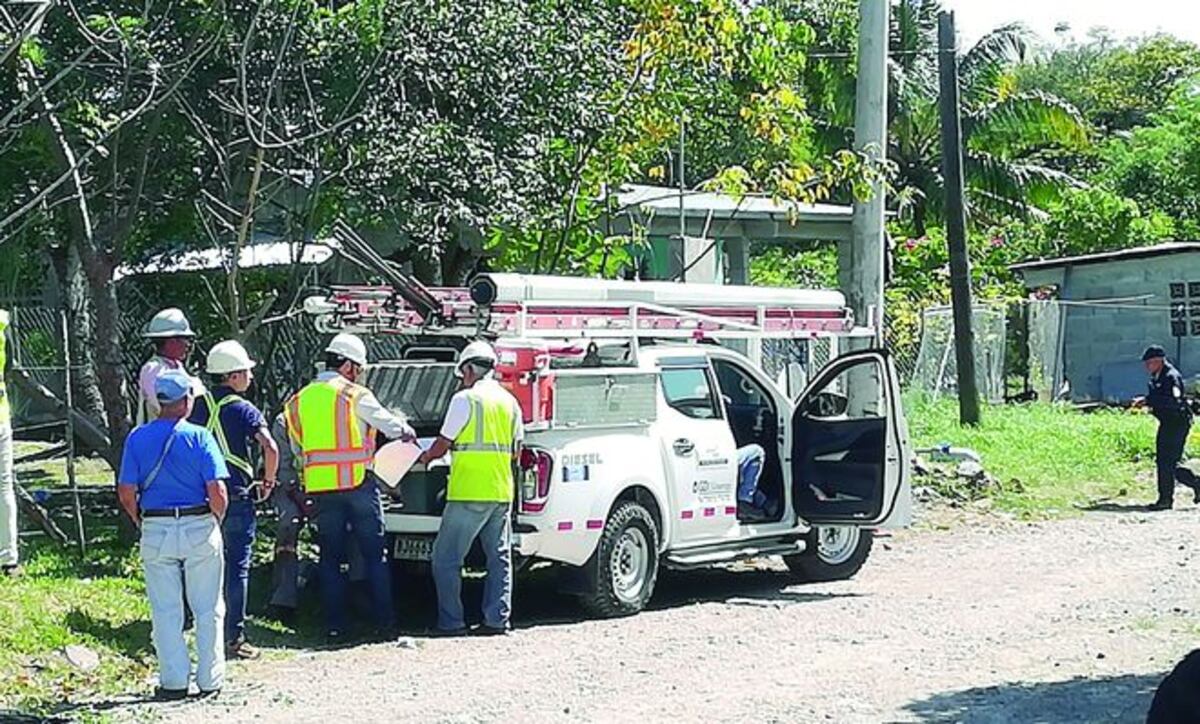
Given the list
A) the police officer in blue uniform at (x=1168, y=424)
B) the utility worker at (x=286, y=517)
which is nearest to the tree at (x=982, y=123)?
the police officer in blue uniform at (x=1168, y=424)

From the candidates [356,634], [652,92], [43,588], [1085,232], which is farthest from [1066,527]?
[1085,232]

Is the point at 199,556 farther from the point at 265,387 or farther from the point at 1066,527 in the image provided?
the point at 1066,527

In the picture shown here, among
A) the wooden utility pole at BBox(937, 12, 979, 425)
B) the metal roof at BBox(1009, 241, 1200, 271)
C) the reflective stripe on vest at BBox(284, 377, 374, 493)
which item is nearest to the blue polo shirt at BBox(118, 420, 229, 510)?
the reflective stripe on vest at BBox(284, 377, 374, 493)

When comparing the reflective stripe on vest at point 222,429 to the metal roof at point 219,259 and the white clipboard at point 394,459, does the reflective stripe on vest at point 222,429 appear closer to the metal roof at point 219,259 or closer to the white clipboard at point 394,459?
the white clipboard at point 394,459

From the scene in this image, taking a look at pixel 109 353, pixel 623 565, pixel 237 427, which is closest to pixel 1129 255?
pixel 623 565

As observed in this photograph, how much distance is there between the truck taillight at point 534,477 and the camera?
11.2 meters

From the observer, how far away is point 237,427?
10.1 meters

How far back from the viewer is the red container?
11203mm

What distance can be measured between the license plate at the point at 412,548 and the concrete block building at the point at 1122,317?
22.7 meters

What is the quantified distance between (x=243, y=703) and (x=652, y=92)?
819cm

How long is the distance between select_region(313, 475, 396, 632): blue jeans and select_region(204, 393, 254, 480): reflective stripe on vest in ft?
2.78

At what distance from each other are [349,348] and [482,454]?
108 cm

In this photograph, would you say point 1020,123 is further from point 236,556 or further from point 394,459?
point 236,556

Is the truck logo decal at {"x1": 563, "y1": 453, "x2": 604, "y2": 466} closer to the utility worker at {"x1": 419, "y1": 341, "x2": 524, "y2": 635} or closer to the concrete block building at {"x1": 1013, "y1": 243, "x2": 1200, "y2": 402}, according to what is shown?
the utility worker at {"x1": 419, "y1": 341, "x2": 524, "y2": 635}
